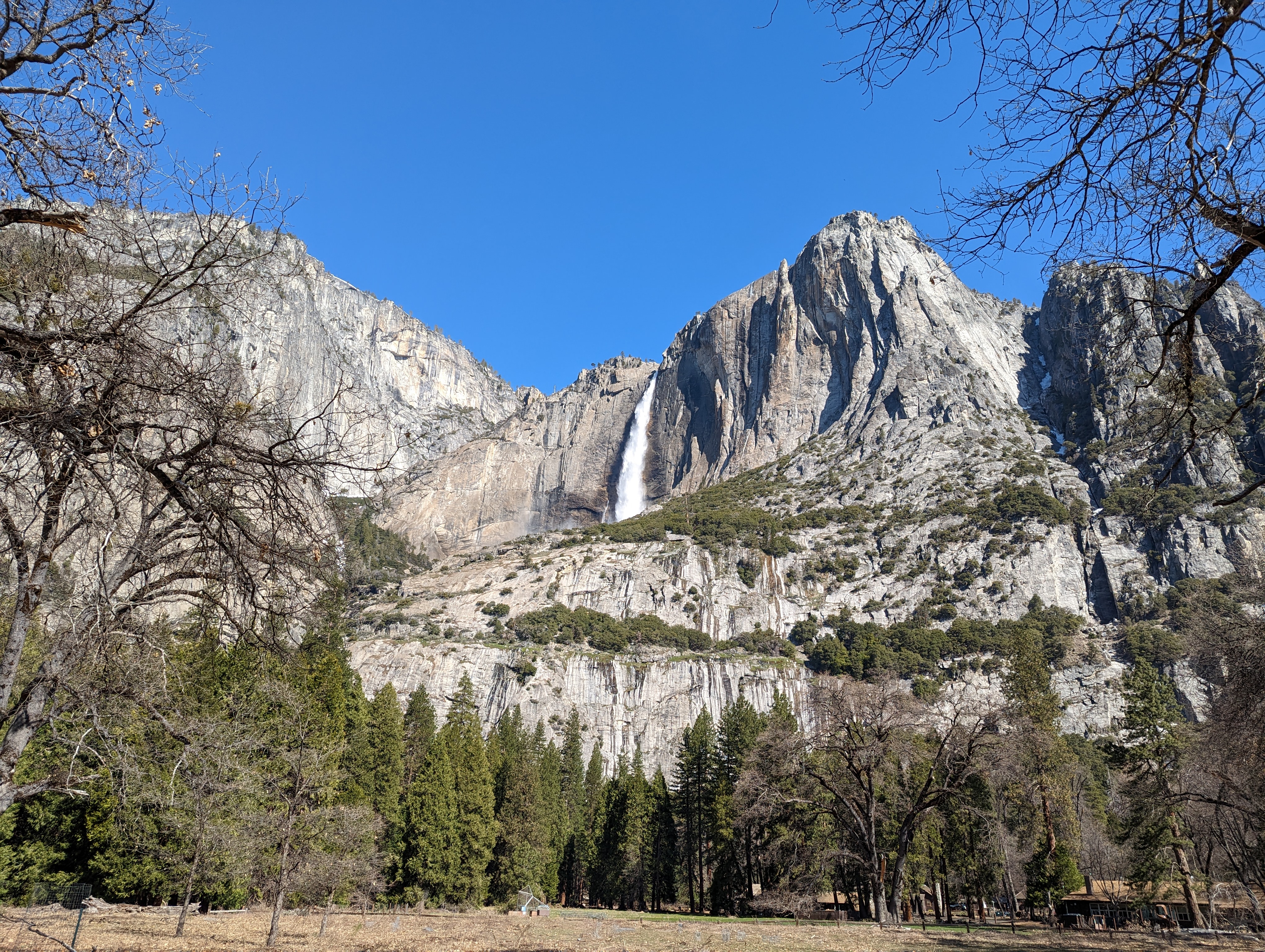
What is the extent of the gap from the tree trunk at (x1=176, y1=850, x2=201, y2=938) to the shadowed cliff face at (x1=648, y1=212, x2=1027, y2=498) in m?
106

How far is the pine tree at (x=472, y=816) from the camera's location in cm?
3616

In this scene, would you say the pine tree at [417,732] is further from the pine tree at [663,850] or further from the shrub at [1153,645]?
the shrub at [1153,645]

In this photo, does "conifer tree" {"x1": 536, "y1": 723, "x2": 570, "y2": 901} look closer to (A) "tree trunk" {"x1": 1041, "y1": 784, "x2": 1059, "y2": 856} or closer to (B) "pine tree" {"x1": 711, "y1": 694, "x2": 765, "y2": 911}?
(B) "pine tree" {"x1": 711, "y1": 694, "x2": 765, "y2": 911}

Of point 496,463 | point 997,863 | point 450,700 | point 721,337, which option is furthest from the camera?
point 496,463

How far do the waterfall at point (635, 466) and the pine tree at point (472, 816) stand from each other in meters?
105

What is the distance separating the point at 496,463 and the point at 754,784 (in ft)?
440

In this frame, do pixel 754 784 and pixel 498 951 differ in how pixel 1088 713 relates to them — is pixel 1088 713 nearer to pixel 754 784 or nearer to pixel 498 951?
pixel 754 784

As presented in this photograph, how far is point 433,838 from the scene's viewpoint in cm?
3525

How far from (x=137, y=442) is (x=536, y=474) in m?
153

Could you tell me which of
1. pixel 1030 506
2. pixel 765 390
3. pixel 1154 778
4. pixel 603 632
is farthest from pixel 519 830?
pixel 765 390

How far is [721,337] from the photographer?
142750 millimetres

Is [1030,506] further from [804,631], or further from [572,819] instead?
[572,819]

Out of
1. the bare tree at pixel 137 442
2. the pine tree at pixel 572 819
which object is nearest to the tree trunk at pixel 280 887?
the bare tree at pixel 137 442

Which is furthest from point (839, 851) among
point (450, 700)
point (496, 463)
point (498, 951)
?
point (496, 463)
